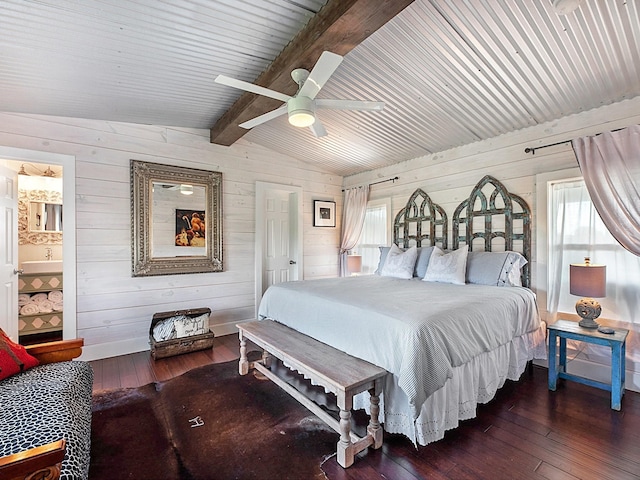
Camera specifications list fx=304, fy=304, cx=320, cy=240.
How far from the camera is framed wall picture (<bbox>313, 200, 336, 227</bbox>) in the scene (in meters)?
5.31

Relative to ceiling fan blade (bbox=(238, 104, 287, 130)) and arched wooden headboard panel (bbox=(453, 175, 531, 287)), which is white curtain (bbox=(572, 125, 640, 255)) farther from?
ceiling fan blade (bbox=(238, 104, 287, 130))

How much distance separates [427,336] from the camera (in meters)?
1.83

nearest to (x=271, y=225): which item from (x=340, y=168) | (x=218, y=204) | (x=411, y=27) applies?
(x=218, y=204)

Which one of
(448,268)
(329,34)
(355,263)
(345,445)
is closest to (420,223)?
(448,268)

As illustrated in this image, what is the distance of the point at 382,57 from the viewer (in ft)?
7.88

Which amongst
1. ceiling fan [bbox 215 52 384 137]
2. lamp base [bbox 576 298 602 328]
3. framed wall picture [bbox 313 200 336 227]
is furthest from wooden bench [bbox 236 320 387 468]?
framed wall picture [bbox 313 200 336 227]

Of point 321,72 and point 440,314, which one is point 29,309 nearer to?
point 321,72

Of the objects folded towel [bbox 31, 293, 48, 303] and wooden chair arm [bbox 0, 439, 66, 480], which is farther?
folded towel [bbox 31, 293, 48, 303]

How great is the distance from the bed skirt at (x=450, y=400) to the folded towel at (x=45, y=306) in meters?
4.34

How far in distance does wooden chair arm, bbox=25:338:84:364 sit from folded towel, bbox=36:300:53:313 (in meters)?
2.73

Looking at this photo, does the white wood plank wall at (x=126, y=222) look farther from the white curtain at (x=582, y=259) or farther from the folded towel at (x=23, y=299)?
the white curtain at (x=582, y=259)

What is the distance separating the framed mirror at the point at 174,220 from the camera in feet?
12.0

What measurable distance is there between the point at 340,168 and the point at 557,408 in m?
4.17

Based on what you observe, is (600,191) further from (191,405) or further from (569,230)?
(191,405)
